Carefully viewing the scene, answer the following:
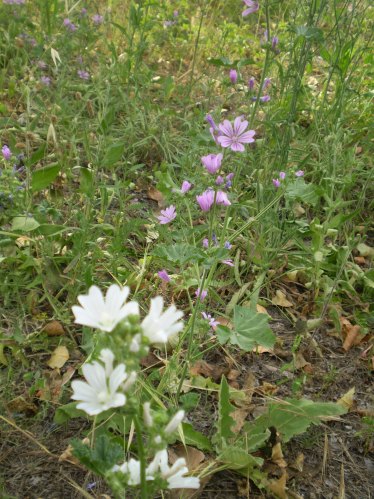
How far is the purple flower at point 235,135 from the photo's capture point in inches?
68.6

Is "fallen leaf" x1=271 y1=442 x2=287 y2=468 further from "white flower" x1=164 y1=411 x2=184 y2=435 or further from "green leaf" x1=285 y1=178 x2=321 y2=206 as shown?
"green leaf" x1=285 y1=178 x2=321 y2=206

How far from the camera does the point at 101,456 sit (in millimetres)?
1081

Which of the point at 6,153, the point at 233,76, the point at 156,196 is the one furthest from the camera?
the point at 156,196

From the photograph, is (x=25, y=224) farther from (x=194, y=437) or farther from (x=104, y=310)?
(x=104, y=310)

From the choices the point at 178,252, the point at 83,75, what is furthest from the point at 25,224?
the point at 83,75

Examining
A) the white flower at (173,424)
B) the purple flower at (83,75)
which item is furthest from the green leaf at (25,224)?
the purple flower at (83,75)

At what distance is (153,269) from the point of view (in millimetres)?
2285

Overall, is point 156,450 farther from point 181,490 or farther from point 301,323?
point 301,323

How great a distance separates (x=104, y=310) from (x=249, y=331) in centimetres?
75

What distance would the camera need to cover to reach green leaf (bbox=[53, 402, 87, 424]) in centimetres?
158

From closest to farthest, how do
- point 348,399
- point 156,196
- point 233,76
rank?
point 348,399 → point 233,76 → point 156,196

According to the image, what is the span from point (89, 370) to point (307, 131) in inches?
104

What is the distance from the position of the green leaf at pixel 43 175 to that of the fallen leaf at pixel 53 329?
50cm

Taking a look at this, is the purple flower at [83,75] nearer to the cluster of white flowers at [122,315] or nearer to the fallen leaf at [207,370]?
the fallen leaf at [207,370]
